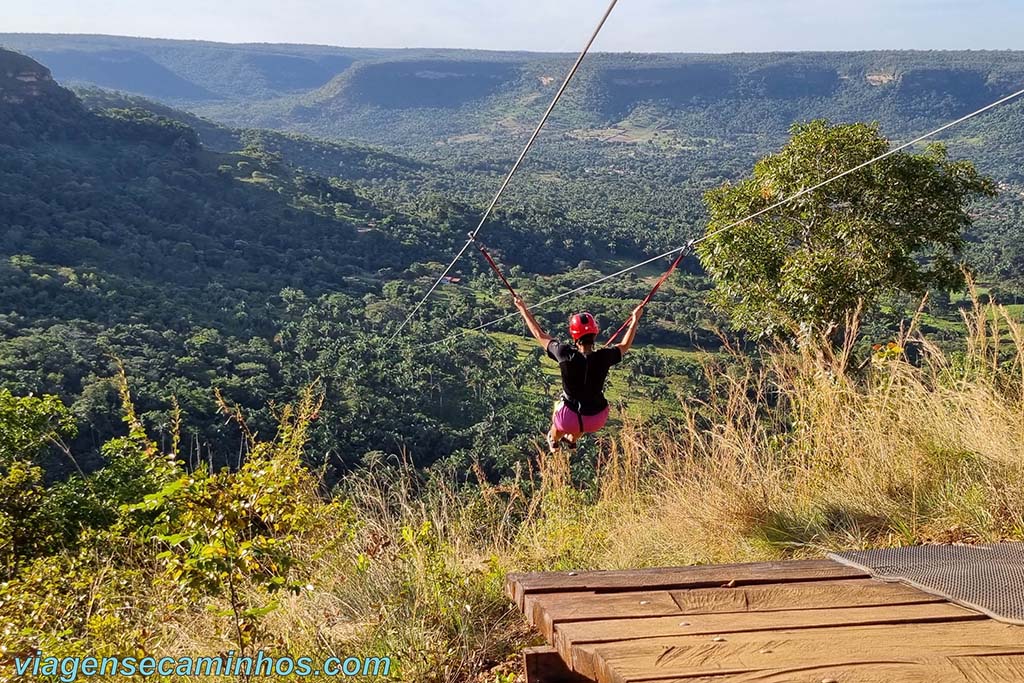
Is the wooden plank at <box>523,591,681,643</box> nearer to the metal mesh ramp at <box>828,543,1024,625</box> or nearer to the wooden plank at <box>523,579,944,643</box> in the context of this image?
the wooden plank at <box>523,579,944,643</box>

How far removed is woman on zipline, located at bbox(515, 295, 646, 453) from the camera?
11.0 ft

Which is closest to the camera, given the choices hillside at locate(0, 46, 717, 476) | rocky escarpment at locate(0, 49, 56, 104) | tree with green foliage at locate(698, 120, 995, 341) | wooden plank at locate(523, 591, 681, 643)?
wooden plank at locate(523, 591, 681, 643)

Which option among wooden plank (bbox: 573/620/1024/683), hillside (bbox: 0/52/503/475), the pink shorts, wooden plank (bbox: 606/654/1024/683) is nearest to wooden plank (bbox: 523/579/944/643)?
wooden plank (bbox: 573/620/1024/683)

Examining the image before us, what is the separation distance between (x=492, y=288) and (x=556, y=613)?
157 ft

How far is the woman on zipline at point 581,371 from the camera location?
11.0 ft

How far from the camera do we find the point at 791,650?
1610 millimetres

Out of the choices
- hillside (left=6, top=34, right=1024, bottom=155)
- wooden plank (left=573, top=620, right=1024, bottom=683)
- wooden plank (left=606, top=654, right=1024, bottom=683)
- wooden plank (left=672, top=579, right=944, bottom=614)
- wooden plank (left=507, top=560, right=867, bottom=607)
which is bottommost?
wooden plank (left=507, top=560, right=867, bottom=607)

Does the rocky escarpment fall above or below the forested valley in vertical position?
above

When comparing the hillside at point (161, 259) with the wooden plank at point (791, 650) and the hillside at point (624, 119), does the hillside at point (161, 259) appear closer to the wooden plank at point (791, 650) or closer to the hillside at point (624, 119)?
the wooden plank at point (791, 650)

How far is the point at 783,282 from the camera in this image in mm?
8656

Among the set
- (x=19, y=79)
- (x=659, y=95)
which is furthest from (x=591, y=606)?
(x=659, y=95)

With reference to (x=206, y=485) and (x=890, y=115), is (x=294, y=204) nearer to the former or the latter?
(x=206, y=485)

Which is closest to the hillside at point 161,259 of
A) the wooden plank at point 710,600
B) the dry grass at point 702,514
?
the dry grass at point 702,514

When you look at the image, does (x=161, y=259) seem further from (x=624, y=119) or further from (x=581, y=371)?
(x=624, y=119)
